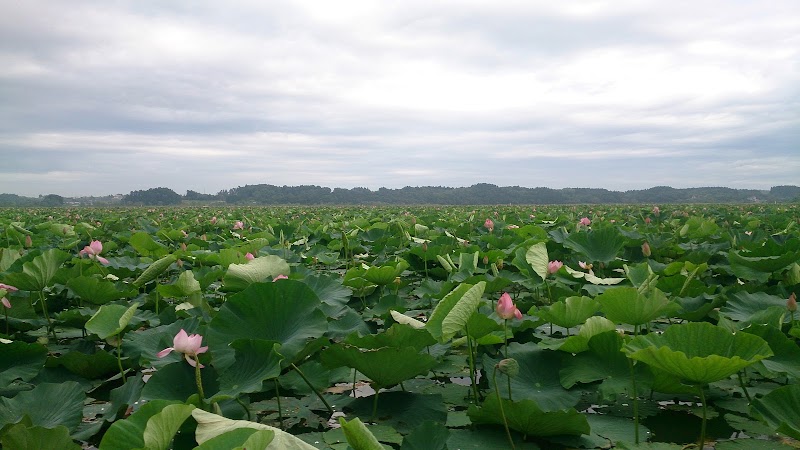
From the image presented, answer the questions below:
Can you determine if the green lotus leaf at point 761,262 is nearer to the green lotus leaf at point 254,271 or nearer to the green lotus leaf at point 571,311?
the green lotus leaf at point 571,311

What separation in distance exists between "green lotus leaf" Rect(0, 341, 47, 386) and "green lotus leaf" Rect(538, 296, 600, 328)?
1780 mm

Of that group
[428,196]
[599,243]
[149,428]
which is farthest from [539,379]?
[428,196]

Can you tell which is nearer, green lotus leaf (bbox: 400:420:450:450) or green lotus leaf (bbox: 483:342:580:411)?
green lotus leaf (bbox: 400:420:450:450)

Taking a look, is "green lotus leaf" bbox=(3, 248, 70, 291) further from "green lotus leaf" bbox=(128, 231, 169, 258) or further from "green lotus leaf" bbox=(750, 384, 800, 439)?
"green lotus leaf" bbox=(750, 384, 800, 439)

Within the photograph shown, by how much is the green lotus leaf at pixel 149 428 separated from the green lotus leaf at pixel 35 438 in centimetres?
10

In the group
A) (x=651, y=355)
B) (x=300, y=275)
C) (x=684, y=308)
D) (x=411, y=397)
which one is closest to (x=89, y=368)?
(x=300, y=275)

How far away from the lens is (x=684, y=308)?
7.57 feet

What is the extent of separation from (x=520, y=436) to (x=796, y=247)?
2.45m

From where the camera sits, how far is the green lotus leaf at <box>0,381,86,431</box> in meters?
1.37

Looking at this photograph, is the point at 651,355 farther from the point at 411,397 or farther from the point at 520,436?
the point at 411,397

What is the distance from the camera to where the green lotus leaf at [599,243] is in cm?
321

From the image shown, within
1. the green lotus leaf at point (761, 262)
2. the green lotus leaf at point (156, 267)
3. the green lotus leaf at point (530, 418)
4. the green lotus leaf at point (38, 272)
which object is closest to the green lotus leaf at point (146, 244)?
the green lotus leaf at point (38, 272)

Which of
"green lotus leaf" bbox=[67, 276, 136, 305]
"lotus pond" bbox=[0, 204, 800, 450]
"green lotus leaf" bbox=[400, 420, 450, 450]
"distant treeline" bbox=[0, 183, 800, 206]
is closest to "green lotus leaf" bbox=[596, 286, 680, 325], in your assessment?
"lotus pond" bbox=[0, 204, 800, 450]

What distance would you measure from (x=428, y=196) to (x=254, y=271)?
2715 inches
